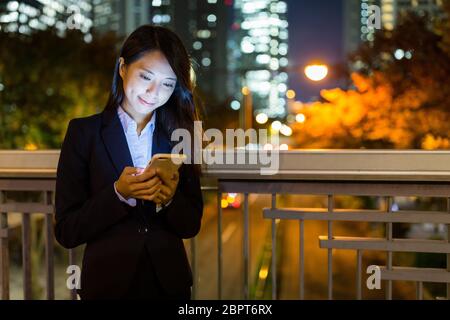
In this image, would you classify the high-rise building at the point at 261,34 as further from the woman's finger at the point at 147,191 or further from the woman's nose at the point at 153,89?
the woman's finger at the point at 147,191

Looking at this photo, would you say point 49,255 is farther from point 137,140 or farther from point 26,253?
point 137,140

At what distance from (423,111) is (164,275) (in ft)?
24.7

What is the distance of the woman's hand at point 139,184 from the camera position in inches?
52.7

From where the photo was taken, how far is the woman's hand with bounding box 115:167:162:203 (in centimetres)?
134

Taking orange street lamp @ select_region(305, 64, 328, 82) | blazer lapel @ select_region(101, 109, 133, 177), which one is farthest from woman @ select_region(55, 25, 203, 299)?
orange street lamp @ select_region(305, 64, 328, 82)

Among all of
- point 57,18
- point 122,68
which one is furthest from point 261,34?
point 57,18

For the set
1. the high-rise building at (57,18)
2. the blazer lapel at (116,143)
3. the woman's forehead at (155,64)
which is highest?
the high-rise building at (57,18)

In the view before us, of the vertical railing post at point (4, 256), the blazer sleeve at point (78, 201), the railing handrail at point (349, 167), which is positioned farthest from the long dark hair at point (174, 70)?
the vertical railing post at point (4, 256)

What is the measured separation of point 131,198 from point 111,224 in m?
0.10

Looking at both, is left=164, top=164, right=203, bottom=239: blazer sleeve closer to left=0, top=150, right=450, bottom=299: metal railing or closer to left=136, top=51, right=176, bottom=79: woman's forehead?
left=136, top=51, right=176, bottom=79: woman's forehead

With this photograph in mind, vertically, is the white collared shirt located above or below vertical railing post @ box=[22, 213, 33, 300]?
above

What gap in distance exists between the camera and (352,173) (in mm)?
2031

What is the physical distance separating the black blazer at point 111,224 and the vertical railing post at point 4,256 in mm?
1071

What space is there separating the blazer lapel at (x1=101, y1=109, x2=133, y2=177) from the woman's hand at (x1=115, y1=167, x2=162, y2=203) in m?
0.12
